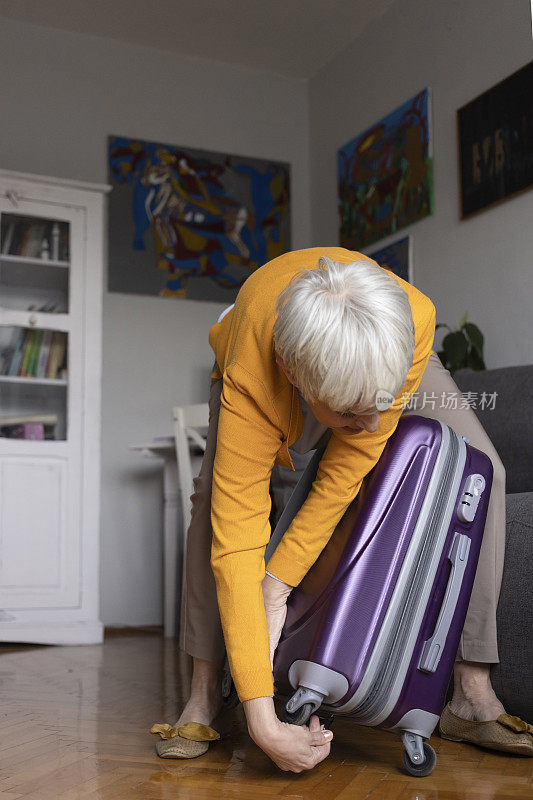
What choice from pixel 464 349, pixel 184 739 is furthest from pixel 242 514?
pixel 464 349

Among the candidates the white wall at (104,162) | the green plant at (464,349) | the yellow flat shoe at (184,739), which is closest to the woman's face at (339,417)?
the yellow flat shoe at (184,739)

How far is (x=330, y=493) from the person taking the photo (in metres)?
1.29

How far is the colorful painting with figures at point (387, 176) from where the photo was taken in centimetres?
359

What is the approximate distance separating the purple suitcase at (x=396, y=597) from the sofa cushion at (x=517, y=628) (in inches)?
8.9

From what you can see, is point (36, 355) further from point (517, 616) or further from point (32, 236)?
point (517, 616)

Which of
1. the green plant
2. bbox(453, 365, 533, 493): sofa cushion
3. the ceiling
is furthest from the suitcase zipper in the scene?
the ceiling

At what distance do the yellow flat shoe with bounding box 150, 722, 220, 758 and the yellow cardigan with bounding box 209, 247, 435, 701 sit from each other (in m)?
0.33

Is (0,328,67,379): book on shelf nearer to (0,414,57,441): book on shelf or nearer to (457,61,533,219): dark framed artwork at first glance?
(0,414,57,441): book on shelf

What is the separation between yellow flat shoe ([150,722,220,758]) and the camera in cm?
143

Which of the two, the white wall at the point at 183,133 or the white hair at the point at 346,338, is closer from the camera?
the white hair at the point at 346,338

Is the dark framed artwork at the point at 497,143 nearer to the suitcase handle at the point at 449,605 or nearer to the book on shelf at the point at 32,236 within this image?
the book on shelf at the point at 32,236

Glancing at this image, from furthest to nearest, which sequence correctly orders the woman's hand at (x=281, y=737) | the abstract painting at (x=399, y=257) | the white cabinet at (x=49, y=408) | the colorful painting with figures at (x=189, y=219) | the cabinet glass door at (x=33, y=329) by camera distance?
the colorful painting with figures at (x=189, y=219), the abstract painting at (x=399, y=257), the cabinet glass door at (x=33, y=329), the white cabinet at (x=49, y=408), the woman's hand at (x=281, y=737)

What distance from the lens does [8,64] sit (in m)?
3.98

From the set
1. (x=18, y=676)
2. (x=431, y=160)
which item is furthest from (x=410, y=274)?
(x=18, y=676)
